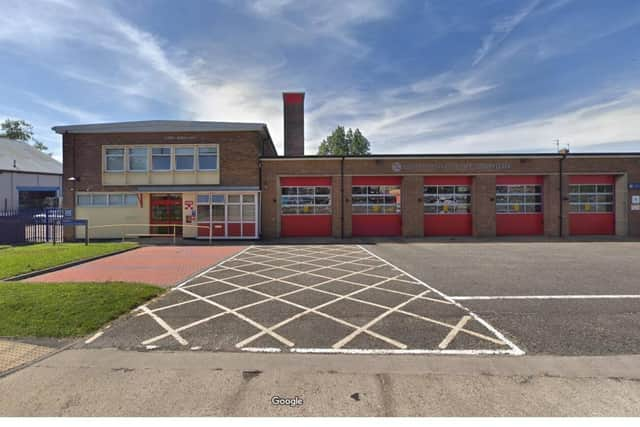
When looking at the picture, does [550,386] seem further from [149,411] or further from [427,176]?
[427,176]

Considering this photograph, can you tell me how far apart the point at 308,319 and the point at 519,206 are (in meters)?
18.3

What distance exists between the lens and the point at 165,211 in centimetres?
1756

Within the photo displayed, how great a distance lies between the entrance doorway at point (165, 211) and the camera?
1750 cm

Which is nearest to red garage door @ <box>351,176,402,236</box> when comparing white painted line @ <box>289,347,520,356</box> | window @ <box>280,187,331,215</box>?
window @ <box>280,187,331,215</box>

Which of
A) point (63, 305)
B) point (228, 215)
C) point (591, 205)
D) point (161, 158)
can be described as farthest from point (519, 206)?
point (161, 158)

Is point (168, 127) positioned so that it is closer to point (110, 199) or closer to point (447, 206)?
point (110, 199)

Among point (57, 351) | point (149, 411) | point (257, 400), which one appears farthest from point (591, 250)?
point (57, 351)

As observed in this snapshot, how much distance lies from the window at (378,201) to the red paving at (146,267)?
331 inches

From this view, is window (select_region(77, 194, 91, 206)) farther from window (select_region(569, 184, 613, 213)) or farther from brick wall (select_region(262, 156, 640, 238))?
window (select_region(569, 184, 613, 213))

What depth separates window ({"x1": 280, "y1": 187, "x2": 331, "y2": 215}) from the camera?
1811 centimetres

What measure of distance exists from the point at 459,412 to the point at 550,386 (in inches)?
47.8

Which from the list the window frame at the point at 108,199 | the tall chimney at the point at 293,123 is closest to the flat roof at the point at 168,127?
the window frame at the point at 108,199

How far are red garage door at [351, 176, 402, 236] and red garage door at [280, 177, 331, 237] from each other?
1.72 meters

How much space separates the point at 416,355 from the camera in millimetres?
3738
